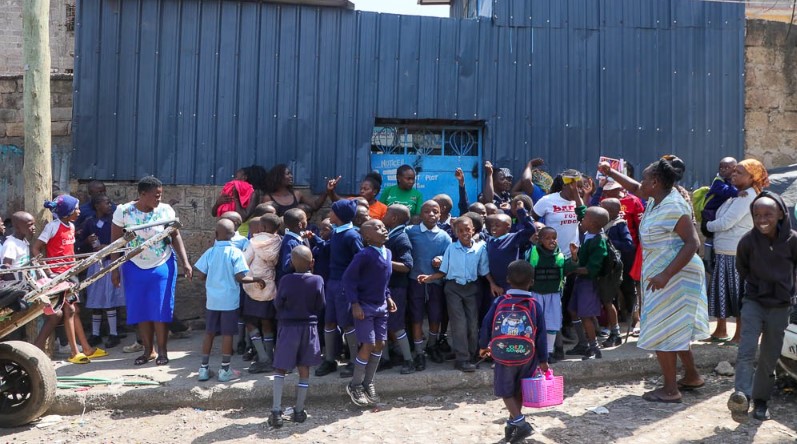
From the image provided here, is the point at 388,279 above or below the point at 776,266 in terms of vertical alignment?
below

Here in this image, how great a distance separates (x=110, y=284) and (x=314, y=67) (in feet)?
11.2

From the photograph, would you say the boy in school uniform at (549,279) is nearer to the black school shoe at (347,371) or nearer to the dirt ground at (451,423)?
the dirt ground at (451,423)

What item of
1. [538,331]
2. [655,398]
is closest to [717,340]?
[655,398]

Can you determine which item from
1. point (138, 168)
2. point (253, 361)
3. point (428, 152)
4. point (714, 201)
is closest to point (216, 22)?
point (138, 168)

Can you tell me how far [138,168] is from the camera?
28.1 ft

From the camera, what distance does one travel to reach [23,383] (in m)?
5.69

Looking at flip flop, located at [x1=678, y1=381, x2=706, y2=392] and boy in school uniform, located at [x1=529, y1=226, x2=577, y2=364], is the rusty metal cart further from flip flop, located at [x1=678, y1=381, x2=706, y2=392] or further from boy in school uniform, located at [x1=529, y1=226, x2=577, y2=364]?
flip flop, located at [x1=678, y1=381, x2=706, y2=392]

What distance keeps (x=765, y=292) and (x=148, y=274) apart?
5.18m

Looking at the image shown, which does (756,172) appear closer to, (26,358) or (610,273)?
(610,273)

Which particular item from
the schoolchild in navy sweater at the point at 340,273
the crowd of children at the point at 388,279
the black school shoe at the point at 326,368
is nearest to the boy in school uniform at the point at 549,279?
the crowd of children at the point at 388,279

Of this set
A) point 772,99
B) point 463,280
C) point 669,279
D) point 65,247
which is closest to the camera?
point 669,279

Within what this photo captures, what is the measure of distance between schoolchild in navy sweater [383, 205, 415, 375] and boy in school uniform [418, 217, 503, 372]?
0.62ft

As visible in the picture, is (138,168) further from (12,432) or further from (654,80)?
(654,80)

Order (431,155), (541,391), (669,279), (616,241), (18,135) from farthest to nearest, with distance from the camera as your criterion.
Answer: (431,155) → (18,135) → (616,241) → (669,279) → (541,391)
